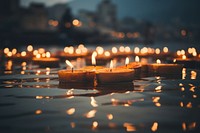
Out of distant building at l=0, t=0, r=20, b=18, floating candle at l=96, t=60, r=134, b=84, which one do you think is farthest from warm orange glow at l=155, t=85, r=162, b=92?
distant building at l=0, t=0, r=20, b=18

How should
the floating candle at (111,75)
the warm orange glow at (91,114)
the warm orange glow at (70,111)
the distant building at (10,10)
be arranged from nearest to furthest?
the warm orange glow at (91,114) → the warm orange glow at (70,111) → the floating candle at (111,75) → the distant building at (10,10)

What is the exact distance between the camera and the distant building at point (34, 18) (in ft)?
574

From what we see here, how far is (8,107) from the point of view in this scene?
8023 mm

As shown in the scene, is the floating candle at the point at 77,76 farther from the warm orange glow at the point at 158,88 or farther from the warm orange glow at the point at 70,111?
the warm orange glow at the point at 70,111

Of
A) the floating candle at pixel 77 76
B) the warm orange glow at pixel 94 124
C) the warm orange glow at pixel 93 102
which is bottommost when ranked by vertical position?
the warm orange glow at pixel 94 124

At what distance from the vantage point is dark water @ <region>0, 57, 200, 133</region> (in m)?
6.30

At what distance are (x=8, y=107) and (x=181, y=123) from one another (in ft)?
12.8

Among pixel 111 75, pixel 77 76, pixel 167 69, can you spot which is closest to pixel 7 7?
pixel 167 69

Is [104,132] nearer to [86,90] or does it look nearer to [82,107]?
[82,107]

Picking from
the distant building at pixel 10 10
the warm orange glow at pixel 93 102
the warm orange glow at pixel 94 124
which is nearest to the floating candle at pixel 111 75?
the warm orange glow at pixel 93 102

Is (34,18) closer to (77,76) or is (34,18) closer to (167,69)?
(167,69)

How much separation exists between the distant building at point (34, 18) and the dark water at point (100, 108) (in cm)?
16451

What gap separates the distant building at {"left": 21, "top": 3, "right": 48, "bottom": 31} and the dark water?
164512 mm

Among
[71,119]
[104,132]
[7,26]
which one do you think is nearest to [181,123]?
[104,132]
